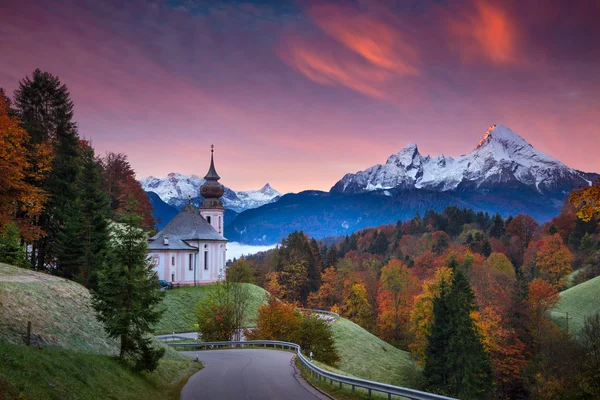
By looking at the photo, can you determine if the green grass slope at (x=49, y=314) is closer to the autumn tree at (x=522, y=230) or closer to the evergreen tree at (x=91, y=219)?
the evergreen tree at (x=91, y=219)

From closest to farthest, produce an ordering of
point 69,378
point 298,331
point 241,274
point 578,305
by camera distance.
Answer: point 69,378, point 298,331, point 578,305, point 241,274

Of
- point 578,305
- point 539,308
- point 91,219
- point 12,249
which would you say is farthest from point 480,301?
point 12,249

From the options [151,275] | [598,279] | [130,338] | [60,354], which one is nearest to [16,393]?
[60,354]

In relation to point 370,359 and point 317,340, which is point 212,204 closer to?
point 370,359

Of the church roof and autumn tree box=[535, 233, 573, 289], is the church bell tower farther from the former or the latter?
autumn tree box=[535, 233, 573, 289]

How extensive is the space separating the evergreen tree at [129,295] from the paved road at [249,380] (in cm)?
321

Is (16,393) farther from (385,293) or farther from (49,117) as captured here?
(385,293)

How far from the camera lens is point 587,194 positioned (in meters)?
11.9

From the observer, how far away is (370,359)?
56781 millimetres

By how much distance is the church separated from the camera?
238 feet

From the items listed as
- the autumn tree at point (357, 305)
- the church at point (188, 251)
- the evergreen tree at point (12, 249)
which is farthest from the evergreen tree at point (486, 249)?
the evergreen tree at point (12, 249)

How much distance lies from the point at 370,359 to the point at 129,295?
40938 millimetres

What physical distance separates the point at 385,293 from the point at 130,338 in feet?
229

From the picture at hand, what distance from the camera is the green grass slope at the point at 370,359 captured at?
51.5 m
